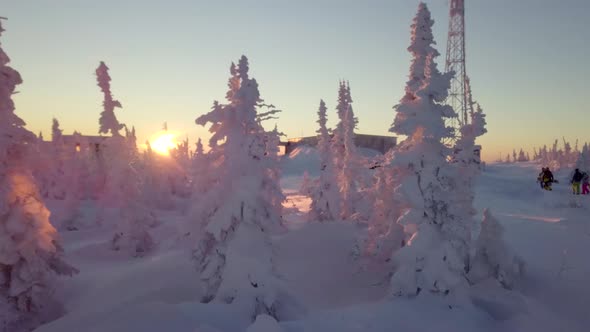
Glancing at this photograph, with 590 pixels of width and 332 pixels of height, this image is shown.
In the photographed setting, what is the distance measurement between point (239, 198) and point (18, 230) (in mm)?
7100

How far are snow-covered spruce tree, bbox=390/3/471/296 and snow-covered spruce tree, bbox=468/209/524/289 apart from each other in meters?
1.42

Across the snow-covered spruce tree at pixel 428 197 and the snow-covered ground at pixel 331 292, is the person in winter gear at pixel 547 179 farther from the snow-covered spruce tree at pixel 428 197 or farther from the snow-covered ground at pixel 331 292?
the snow-covered spruce tree at pixel 428 197

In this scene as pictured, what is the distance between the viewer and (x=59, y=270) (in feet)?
44.0

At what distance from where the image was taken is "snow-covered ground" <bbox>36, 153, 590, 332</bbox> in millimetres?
9305

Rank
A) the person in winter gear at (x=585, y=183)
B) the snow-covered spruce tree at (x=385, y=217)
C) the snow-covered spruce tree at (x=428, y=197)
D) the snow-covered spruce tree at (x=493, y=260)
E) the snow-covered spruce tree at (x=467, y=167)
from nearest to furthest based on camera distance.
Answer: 1. the snow-covered spruce tree at (x=428, y=197)
2. the snow-covered spruce tree at (x=493, y=260)
3. the snow-covered spruce tree at (x=385, y=217)
4. the snow-covered spruce tree at (x=467, y=167)
5. the person in winter gear at (x=585, y=183)

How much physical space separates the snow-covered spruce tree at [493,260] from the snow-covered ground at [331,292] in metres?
0.55

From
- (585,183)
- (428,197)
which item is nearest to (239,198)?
(428,197)

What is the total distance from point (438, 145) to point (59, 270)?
13.8m

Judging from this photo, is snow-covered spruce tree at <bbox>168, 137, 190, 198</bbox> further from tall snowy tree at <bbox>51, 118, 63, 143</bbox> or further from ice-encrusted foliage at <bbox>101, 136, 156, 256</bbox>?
ice-encrusted foliage at <bbox>101, 136, 156, 256</bbox>

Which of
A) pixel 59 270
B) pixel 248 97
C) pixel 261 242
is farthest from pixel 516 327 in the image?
pixel 59 270

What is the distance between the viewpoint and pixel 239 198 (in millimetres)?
11000

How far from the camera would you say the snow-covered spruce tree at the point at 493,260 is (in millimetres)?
13586

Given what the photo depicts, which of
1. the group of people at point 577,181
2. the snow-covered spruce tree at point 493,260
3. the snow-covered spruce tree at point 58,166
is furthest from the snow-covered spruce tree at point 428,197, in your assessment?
the snow-covered spruce tree at point 58,166

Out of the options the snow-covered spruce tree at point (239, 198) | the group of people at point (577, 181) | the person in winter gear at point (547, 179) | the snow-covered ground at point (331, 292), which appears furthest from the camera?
the person in winter gear at point (547, 179)
